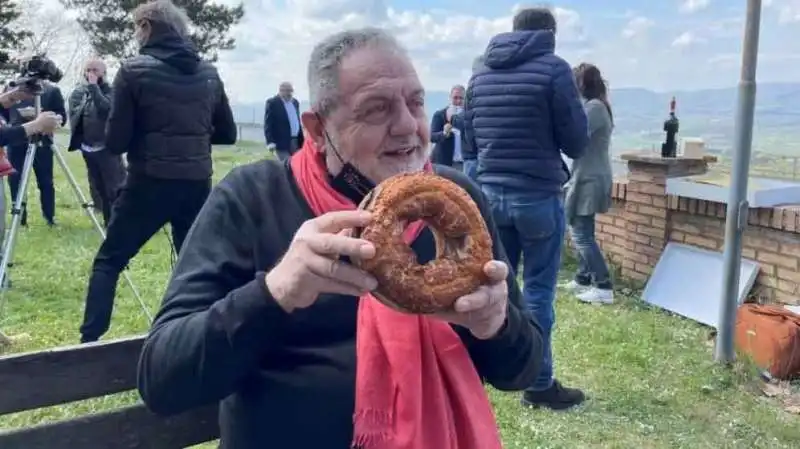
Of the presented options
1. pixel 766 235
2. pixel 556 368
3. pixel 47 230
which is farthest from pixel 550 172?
pixel 47 230

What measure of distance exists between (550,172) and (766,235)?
245 cm

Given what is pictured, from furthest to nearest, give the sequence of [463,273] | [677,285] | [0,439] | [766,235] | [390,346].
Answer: [677,285]
[766,235]
[0,439]
[390,346]
[463,273]

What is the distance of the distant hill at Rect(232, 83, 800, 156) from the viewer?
6.98 metres

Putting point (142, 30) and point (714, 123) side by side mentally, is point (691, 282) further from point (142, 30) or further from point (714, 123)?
point (142, 30)

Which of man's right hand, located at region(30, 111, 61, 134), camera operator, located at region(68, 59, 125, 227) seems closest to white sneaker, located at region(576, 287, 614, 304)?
camera operator, located at region(68, 59, 125, 227)

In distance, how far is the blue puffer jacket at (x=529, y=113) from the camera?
4.27 metres

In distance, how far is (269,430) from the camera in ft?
5.66

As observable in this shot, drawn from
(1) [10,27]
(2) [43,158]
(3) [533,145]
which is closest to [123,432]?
(3) [533,145]

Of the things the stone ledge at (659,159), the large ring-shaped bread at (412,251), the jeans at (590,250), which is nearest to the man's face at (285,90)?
the stone ledge at (659,159)

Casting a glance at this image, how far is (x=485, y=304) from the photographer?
1474 mm

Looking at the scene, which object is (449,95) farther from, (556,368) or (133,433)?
(133,433)

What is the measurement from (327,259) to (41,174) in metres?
8.86

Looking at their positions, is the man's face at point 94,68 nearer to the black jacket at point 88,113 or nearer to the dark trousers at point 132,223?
the black jacket at point 88,113

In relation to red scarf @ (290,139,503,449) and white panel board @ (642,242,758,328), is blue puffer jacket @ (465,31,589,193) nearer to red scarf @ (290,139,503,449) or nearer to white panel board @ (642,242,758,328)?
white panel board @ (642,242,758,328)
